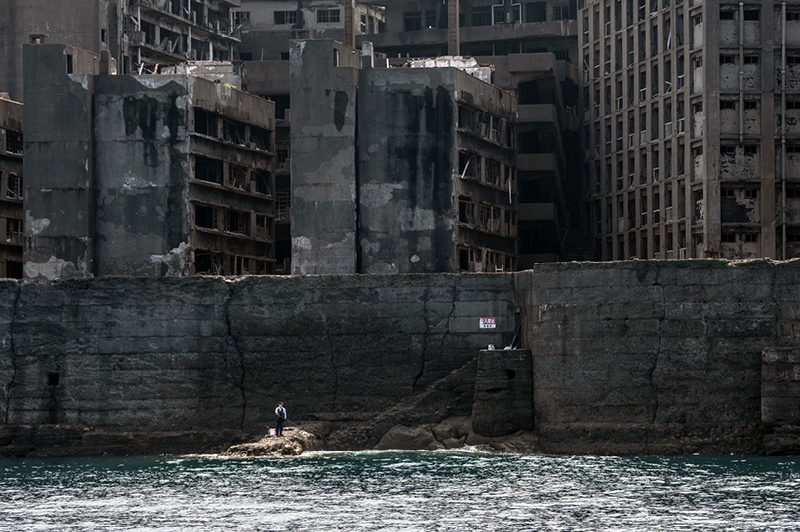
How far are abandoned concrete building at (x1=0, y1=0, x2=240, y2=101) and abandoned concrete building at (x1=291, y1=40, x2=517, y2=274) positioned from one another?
16432 millimetres

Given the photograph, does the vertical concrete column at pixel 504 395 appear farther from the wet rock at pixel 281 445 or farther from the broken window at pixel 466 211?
the broken window at pixel 466 211

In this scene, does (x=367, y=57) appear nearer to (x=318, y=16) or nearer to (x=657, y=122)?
(x=657, y=122)

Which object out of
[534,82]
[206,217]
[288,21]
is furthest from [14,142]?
[288,21]

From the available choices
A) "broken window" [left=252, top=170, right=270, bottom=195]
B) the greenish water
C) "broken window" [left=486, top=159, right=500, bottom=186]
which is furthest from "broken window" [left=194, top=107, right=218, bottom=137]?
the greenish water

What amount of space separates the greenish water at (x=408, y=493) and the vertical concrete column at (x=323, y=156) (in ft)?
73.2

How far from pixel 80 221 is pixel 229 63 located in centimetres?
1719

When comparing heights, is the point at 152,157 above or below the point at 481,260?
above

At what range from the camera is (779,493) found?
39531 mm

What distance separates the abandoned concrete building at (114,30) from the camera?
293ft

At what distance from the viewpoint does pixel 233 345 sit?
2104 inches

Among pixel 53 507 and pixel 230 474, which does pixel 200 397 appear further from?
pixel 53 507

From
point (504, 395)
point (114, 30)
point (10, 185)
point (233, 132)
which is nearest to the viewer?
point (504, 395)

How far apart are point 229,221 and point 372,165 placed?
8.53m

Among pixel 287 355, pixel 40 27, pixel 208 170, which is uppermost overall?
pixel 40 27
